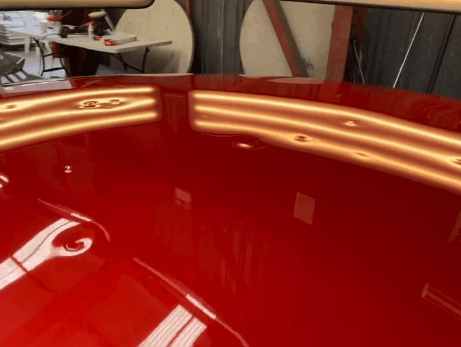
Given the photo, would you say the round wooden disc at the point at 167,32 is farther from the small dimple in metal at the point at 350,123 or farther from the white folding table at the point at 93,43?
the small dimple in metal at the point at 350,123

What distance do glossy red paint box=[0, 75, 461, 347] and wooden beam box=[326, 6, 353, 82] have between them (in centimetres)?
199

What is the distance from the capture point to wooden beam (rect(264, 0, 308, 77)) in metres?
2.97

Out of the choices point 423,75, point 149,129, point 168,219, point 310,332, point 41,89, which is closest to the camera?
point 310,332

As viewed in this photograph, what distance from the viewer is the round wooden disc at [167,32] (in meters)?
4.01

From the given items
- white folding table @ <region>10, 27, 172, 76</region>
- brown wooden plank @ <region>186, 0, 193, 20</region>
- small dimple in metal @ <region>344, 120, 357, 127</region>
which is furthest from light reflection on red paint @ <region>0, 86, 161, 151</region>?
brown wooden plank @ <region>186, 0, 193, 20</region>

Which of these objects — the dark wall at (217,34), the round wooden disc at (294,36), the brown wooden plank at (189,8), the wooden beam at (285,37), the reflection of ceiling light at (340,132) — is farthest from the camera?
the brown wooden plank at (189,8)

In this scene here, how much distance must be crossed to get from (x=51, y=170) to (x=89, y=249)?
0.56 feet

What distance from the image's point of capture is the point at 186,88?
2.35 ft

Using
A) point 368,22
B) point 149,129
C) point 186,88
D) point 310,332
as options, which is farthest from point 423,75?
point 310,332

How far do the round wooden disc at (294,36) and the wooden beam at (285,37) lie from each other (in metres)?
0.03

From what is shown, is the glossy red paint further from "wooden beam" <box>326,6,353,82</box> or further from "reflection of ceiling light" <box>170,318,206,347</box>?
"wooden beam" <box>326,6,353,82</box>

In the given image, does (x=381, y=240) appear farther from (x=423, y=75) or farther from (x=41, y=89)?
(x=423, y=75)

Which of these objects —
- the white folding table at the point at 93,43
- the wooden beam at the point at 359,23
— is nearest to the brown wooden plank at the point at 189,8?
the white folding table at the point at 93,43

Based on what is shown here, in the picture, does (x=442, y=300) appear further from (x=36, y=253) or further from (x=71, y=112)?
(x=71, y=112)
